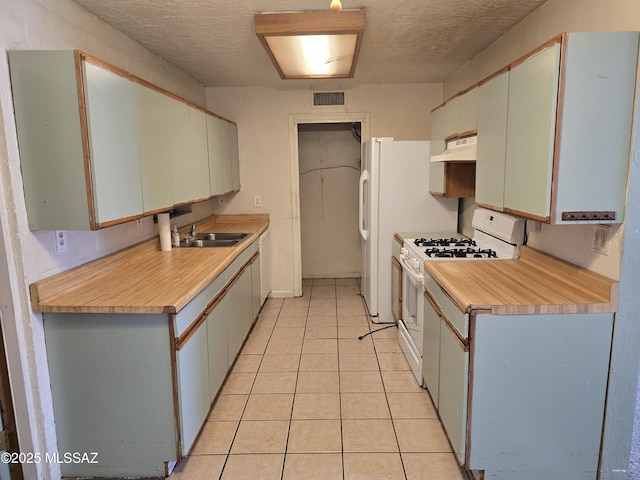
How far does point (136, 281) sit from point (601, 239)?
2305 millimetres

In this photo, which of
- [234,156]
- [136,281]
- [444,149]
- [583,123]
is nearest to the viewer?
[583,123]

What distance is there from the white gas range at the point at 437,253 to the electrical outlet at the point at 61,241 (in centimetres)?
203

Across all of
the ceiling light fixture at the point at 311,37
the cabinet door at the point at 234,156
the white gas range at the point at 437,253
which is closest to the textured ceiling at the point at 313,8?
the ceiling light fixture at the point at 311,37

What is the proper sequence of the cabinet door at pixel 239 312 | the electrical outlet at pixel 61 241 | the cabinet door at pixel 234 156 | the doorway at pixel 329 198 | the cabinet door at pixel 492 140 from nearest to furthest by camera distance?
1. the electrical outlet at pixel 61 241
2. the cabinet door at pixel 492 140
3. the cabinet door at pixel 239 312
4. the cabinet door at pixel 234 156
5. the doorway at pixel 329 198

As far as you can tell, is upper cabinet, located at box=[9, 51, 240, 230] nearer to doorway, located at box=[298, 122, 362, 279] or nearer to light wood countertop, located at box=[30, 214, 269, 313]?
light wood countertop, located at box=[30, 214, 269, 313]

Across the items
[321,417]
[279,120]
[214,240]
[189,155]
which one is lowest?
[321,417]

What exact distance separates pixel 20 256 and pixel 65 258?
0.98 ft

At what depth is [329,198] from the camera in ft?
18.6

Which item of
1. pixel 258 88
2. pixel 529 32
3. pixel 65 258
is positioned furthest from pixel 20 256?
pixel 258 88

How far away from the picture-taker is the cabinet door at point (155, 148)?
234 centimetres

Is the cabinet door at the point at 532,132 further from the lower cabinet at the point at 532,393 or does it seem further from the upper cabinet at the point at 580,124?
the lower cabinet at the point at 532,393

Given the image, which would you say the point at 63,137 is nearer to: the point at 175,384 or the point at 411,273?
the point at 175,384

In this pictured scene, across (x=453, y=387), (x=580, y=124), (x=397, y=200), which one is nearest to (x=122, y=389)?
(x=453, y=387)

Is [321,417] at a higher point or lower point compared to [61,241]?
lower
